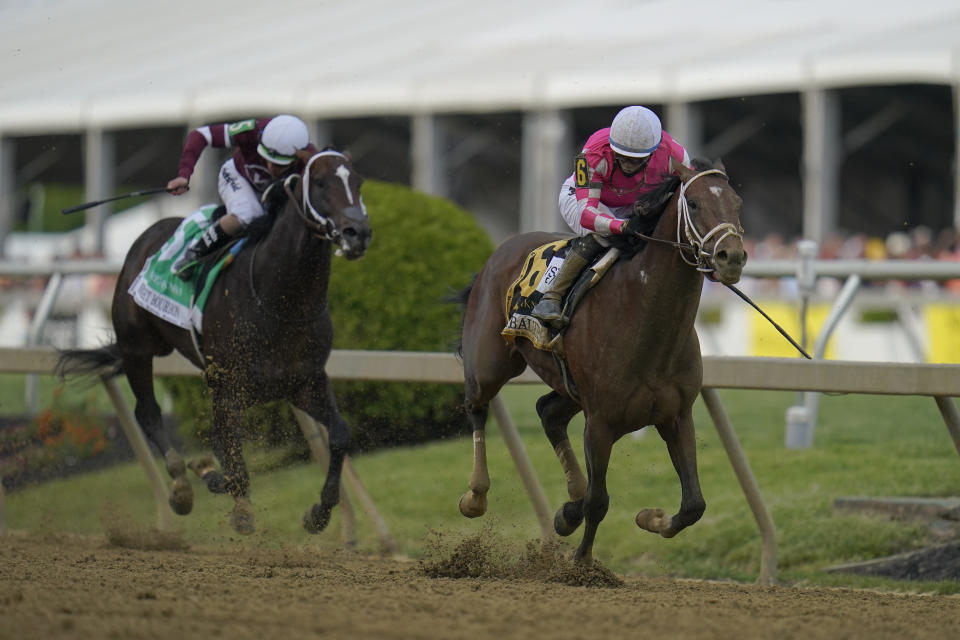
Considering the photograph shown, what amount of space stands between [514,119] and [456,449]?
38.4ft

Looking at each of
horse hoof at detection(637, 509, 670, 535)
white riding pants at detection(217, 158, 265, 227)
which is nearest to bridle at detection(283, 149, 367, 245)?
white riding pants at detection(217, 158, 265, 227)

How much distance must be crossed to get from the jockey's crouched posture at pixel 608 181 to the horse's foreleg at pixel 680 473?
0.62 metres

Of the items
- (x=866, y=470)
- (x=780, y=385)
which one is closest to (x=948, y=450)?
(x=866, y=470)

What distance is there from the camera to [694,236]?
15.5 feet

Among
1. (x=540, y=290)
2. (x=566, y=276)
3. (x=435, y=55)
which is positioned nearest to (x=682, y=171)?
(x=566, y=276)

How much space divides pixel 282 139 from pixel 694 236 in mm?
2501

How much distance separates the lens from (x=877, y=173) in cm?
2383

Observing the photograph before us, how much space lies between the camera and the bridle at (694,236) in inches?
180

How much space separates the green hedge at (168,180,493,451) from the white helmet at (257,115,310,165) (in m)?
1.85

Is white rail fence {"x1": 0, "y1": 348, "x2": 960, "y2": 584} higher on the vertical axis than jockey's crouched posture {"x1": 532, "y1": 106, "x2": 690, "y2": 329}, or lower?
lower

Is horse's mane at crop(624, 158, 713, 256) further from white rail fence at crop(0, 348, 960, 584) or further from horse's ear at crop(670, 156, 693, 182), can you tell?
white rail fence at crop(0, 348, 960, 584)

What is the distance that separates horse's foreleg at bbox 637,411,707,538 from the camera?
5.02m

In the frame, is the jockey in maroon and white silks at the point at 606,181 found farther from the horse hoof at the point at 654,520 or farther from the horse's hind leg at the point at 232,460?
the horse's hind leg at the point at 232,460

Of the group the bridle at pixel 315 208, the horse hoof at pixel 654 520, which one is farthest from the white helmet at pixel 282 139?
the horse hoof at pixel 654 520
